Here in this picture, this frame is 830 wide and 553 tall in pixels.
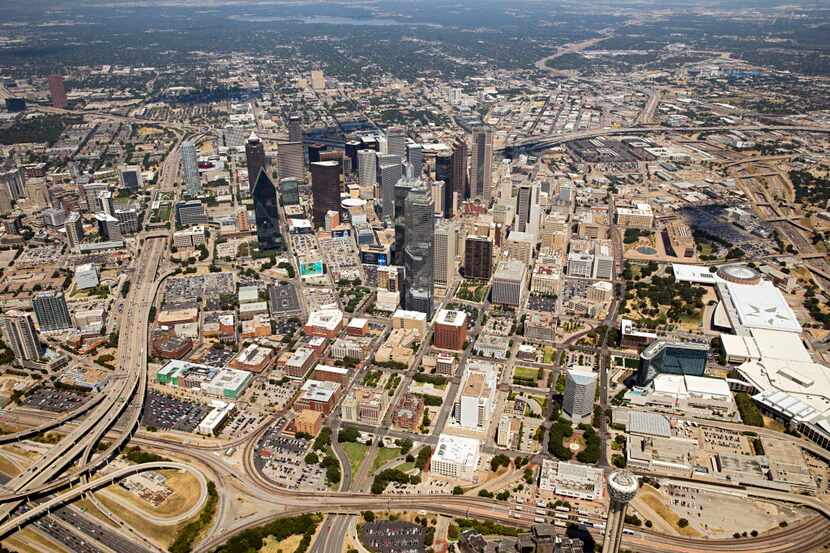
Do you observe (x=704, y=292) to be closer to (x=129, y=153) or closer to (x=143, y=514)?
(x=143, y=514)

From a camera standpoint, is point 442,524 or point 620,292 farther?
point 620,292

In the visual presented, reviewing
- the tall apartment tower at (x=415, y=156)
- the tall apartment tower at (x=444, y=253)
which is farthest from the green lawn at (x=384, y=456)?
the tall apartment tower at (x=415, y=156)

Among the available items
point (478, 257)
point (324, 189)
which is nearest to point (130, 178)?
point (324, 189)

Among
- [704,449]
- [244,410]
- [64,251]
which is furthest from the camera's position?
[64,251]

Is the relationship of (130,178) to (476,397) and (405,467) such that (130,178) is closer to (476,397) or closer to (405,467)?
(476,397)

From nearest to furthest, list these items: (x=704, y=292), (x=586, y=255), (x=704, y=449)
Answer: (x=704, y=449)
(x=704, y=292)
(x=586, y=255)

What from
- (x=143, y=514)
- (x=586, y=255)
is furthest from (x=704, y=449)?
(x=143, y=514)

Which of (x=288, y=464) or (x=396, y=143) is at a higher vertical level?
(x=396, y=143)

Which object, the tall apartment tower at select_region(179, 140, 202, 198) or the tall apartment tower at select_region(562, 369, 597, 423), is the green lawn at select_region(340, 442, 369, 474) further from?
the tall apartment tower at select_region(179, 140, 202, 198)
